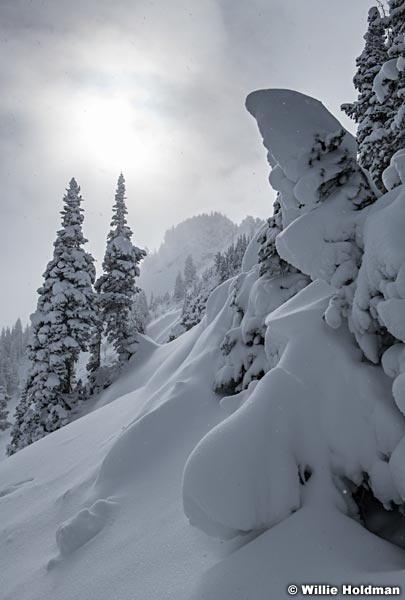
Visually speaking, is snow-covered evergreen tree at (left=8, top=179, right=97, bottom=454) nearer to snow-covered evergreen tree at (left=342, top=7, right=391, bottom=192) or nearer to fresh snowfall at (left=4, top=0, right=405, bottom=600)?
fresh snowfall at (left=4, top=0, right=405, bottom=600)

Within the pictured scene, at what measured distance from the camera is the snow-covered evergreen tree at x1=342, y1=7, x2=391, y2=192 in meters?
14.7

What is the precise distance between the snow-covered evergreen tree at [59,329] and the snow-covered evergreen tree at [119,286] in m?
2.07

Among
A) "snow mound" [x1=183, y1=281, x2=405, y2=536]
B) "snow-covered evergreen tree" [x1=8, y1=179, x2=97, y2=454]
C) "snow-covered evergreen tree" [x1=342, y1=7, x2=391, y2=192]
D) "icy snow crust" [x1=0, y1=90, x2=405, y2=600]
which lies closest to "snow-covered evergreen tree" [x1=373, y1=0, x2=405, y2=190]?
"snow-covered evergreen tree" [x1=342, y1=7, x2=391, y2=192]

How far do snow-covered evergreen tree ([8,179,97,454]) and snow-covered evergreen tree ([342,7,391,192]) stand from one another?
1595 cm

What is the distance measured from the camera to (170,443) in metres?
6.68

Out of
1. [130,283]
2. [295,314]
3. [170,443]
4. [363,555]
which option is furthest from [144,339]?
[363,555]

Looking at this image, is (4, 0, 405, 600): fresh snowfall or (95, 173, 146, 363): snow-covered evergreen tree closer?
(4, 0, 405, 600): fresh snowfall

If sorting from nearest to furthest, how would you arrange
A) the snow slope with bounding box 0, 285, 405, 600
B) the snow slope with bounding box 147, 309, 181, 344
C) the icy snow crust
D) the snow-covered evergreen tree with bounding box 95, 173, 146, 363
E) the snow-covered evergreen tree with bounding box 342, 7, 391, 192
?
the snow slope with bounding box 0, 285, 405, 600 → the icy snow crust → the snow-covered evergreen tree with bounding box 342, 7, 391, 192 → the snow-covered evergreen tree with bounding box 95, 173, 146, 363 → the snow slope with bounding box 147, 309, 181, 344

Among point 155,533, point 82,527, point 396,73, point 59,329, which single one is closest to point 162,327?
point 59,329

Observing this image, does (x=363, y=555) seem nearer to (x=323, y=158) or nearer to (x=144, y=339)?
(x=323, y=158)

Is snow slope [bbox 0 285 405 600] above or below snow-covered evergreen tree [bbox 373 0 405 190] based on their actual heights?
below

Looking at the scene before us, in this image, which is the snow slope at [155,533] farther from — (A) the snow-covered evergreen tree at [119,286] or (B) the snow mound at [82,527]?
(A) the snow-covered evergreen tree at [119,286]

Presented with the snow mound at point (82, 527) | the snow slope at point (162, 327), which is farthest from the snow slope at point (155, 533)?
the snow slope at point (162, 327)

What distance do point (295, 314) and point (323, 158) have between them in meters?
2.30
